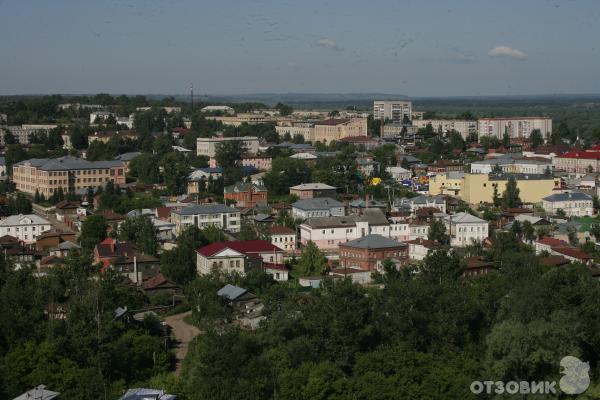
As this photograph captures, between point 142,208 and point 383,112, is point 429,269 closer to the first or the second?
point 142,208

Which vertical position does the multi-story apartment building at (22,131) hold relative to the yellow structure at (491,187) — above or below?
above

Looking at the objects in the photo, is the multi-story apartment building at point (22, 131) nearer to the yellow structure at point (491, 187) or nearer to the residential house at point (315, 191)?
the residential house at point (315, 191)

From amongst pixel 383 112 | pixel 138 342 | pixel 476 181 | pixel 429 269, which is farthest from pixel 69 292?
pixel 383 112

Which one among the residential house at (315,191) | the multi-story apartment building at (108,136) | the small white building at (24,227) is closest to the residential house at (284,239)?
the small white building at (24,227)

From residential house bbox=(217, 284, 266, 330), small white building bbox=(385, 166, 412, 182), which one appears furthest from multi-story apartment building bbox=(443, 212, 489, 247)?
small white building bbox=(385, 166, 412, 182)

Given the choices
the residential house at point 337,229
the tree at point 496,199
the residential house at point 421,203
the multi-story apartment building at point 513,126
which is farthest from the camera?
the multi-story apartment building at point 513,126

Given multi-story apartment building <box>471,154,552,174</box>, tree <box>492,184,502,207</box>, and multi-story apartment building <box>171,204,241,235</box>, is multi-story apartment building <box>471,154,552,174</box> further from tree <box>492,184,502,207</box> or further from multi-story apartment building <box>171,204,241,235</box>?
multi-story apartment building <box>171,204,241,235</box>
